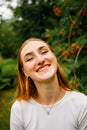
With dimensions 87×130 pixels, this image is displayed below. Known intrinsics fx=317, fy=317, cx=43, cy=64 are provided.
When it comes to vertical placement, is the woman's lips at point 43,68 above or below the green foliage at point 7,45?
above

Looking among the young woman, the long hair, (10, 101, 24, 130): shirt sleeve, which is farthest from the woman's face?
(10, 101, 24, 130): shirt sleeve

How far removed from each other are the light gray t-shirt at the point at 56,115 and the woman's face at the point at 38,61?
0.71ft

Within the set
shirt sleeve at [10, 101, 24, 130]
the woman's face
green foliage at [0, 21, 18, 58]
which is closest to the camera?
the woman's face

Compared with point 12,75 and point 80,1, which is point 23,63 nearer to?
point 80,1

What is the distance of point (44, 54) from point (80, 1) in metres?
2.41

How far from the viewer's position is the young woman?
2062 millimetres

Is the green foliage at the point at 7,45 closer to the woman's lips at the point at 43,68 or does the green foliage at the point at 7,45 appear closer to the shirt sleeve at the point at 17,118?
the shirt sleeve at the point at 17,118

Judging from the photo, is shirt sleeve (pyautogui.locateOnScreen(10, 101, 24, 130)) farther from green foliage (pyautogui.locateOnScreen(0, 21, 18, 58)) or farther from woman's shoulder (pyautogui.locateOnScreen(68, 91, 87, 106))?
green foliage (pyautogui.locateOnScreen(0, 21, 18, 58))

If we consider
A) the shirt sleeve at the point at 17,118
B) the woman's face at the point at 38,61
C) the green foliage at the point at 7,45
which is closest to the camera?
the woman's face at the point at 38,61

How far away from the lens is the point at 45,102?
2193 mm

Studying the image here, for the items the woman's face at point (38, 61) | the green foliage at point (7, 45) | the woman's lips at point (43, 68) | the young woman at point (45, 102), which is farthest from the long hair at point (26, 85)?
the green foliage at point (7, 45)

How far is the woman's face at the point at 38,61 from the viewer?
203 centimetres

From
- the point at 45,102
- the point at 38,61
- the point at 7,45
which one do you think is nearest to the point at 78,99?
the point at 45,102

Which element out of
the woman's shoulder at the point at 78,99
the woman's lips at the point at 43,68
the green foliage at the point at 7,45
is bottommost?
the green foliage at the point at 7,45
